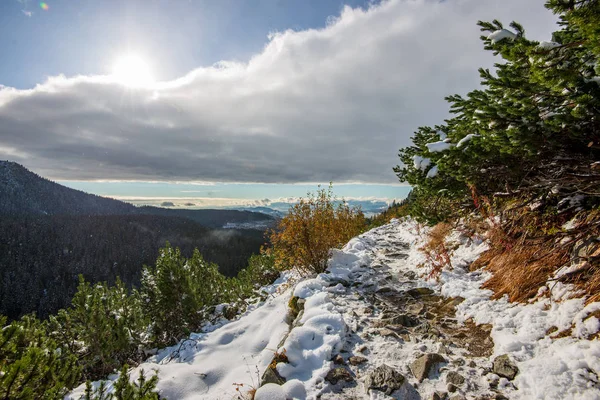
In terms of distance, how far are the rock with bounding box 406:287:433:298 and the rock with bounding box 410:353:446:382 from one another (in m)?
2.76

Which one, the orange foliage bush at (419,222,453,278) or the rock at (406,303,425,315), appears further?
the orange foliage bush at (419,222,453,278)

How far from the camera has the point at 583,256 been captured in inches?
154

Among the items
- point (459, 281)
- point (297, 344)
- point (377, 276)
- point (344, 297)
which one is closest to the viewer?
point (297, 344)

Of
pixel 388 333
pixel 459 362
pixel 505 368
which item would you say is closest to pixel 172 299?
pixel 388 333

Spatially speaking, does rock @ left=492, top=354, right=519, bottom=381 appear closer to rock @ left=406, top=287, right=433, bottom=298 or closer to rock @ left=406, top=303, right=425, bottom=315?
rock @ left=406, top=303, right=425, bottom=315

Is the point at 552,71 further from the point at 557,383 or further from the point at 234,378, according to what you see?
the point at 234,378

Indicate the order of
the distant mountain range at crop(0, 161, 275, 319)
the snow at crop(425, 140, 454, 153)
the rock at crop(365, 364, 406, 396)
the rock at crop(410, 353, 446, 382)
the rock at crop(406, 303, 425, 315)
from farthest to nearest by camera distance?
the distant mountain range at crop(0, 161, 275, 319) → the snow at crop(425, 140, 454, 153) → the rock at crop(406, 303, 425, 315) → the rock at crop(410, 353, 446, 382) → the rock at crop(365, 364, 406, 396)

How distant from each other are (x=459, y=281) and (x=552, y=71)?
4407 millimetres

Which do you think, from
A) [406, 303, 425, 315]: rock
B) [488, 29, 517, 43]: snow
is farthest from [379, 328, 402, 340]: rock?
[488, 29, 517, 43]: snow

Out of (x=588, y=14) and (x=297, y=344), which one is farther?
(x=297, y=344)

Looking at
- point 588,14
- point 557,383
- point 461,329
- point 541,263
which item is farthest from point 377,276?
point 588,14

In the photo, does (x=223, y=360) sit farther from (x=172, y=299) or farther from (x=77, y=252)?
(x=77, y=252)

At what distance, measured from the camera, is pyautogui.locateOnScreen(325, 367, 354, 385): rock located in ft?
12.2

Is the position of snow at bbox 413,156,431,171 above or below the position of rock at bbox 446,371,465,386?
above
